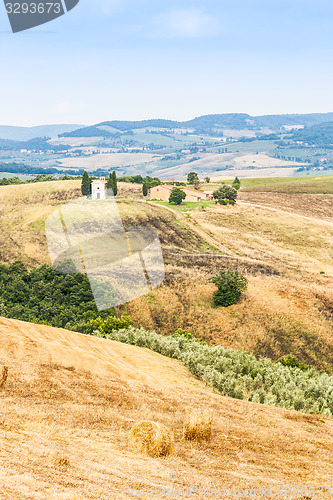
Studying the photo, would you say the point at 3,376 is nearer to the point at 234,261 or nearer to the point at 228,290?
the point at 228,290

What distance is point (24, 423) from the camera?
1548 centimetres

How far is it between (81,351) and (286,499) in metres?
16.9

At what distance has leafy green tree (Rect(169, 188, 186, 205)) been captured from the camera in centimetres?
12000

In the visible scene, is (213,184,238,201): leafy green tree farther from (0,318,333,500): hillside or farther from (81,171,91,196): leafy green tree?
(0,318,333,500): hillside

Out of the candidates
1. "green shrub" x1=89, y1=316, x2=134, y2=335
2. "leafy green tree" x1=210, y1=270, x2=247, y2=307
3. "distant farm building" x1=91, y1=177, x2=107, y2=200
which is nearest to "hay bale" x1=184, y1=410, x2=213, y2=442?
"green shrub" x1=89, y1=316, x2=134, y2=335

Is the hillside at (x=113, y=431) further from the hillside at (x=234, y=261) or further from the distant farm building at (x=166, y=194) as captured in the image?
the distant farm building at (x=166, y=194)

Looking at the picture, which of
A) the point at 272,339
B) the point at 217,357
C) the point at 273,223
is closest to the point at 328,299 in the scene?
the point at 272,339

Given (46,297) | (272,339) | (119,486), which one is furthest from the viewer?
(46,297)

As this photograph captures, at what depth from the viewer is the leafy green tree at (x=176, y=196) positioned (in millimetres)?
120000

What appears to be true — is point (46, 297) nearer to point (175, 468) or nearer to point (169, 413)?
point (169, 413)

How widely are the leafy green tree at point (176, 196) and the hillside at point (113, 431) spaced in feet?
306

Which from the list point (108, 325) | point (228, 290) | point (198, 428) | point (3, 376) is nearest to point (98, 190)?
point (228, 290)

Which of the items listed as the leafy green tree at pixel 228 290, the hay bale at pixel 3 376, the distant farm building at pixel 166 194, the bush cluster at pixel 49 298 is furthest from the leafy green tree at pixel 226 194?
the hay bale at pixel 3 376

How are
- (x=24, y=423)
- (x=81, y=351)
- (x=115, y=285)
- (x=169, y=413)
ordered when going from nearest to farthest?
(x=24, y=423) < (x=169, y=413) < (x=81, y=351) < (x=115, y=285)
